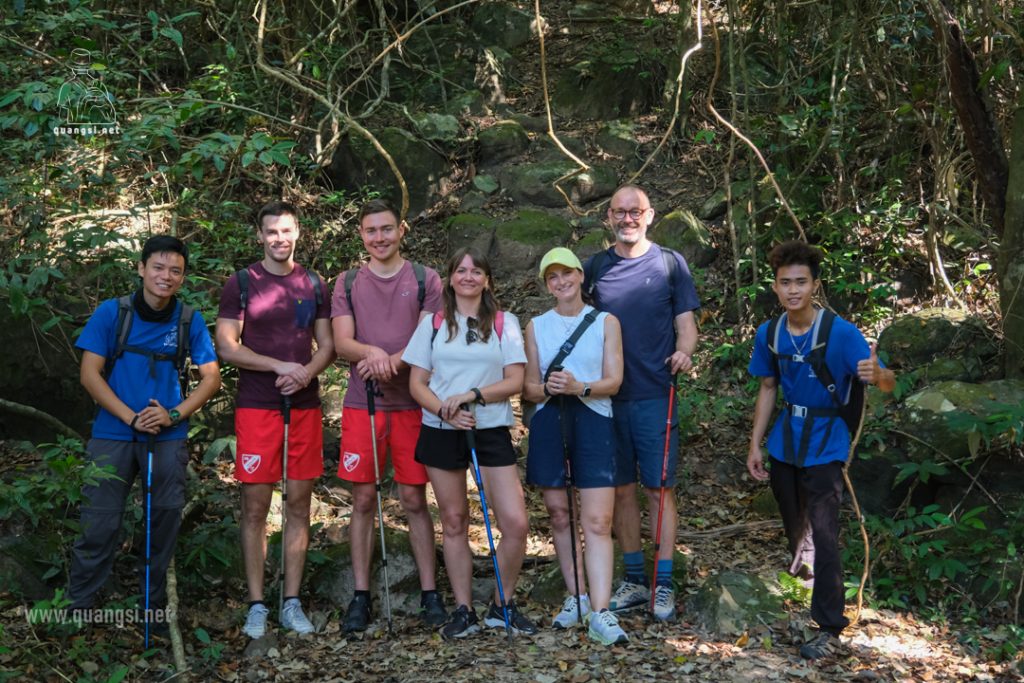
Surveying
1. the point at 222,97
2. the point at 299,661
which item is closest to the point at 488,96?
the point at 222,97

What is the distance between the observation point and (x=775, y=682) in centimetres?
426

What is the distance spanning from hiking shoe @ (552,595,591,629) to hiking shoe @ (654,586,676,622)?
0.39m

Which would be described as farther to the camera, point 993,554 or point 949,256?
point 949,256

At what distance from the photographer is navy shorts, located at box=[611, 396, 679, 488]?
483 cm

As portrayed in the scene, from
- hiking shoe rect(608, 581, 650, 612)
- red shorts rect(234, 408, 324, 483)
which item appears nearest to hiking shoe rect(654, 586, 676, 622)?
hiking shoe rect(608, 581, 650, 612)

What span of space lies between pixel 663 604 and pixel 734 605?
0.38 m

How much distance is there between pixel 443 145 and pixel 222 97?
301 cm

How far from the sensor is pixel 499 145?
11531 mm

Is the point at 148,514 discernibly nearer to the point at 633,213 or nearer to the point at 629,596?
the point at 629,596

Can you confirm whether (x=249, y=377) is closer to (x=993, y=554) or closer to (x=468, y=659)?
(x=468, y=659)

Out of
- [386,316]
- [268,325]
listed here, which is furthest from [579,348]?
[268,325]

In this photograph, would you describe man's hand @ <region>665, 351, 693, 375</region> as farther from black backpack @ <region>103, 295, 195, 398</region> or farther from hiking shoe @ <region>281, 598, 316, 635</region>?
black backpack @ <region>103, 295, 195, 398</region>

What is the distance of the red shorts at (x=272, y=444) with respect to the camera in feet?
15.8

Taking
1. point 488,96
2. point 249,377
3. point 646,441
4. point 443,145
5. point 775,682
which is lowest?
point 775,682
